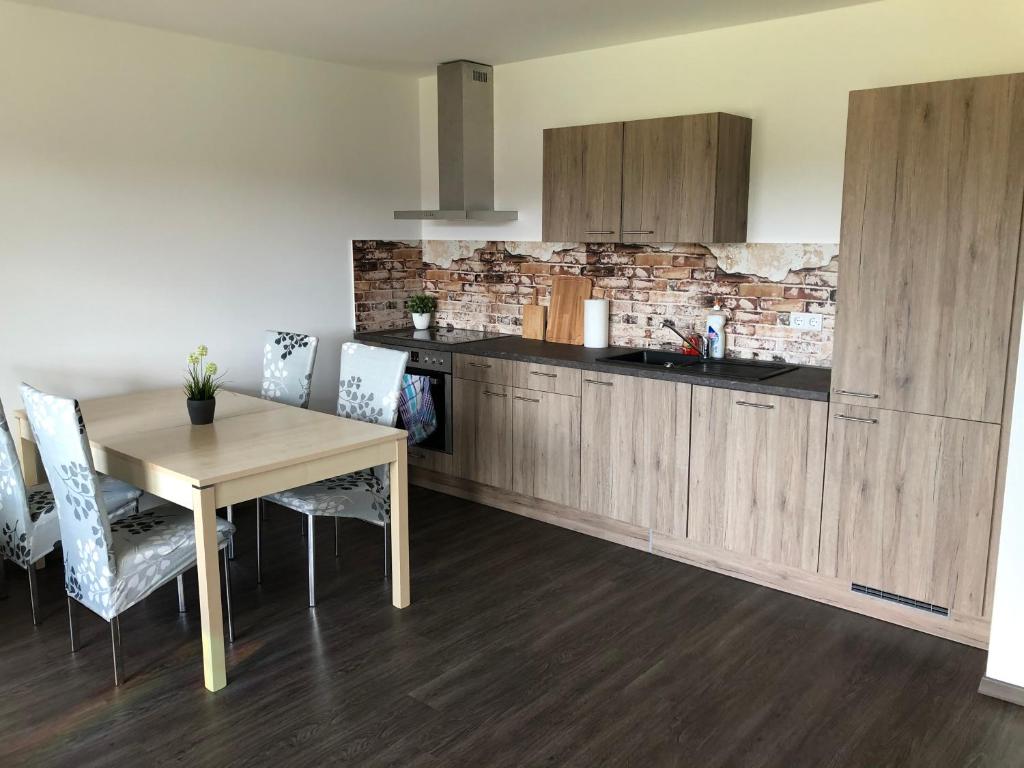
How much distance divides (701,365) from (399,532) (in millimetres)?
1785

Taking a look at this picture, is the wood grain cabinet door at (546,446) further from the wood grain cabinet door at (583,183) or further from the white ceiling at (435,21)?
the white ceiling at (435,21)

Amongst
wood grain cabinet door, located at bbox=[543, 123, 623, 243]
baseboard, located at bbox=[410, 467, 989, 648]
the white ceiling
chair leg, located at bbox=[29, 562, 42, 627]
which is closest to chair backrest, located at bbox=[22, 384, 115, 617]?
chair leg, located at bbox=[29, 562, 42, 627]

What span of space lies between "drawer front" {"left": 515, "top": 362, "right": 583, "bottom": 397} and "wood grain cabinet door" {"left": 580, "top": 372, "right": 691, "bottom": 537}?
0.08 metres

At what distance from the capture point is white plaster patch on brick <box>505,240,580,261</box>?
4977mm

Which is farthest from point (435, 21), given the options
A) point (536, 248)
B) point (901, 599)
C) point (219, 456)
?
point (901, 599)

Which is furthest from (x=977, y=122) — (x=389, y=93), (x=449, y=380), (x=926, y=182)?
(x=389, y=93)

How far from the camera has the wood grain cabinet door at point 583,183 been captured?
14.1 feet

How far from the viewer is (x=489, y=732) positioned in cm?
266

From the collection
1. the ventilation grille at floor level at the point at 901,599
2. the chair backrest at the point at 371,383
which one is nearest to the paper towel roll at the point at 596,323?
the chair backrest at the point at 371,383

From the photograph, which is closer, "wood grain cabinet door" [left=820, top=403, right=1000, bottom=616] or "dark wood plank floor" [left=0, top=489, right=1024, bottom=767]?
"dark wood plank floor" [left=0, top=489, right=1024, bottom=767]

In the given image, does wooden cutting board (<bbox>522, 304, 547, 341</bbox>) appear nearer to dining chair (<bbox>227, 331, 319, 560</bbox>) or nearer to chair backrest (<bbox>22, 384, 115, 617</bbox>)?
dining chair (<bbox>227, 331, 319, 560</bbox>)

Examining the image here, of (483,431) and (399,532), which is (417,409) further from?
(399,532)

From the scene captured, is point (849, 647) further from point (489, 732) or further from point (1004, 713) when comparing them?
point (489, 732)

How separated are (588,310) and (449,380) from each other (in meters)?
0.91
